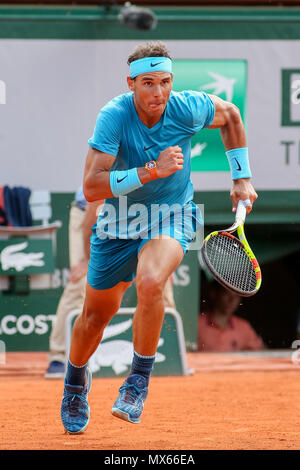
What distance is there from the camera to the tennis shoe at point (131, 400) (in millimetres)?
3867

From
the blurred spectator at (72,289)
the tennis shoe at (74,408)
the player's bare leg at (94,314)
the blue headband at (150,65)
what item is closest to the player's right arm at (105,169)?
the blue headband at (150,65)

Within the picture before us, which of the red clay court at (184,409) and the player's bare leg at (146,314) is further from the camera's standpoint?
the red clay court at (184,409)

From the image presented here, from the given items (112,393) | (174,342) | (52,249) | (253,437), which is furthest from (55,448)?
(52,249)

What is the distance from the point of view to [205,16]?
7.85 m

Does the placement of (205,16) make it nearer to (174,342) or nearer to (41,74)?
(41,74)

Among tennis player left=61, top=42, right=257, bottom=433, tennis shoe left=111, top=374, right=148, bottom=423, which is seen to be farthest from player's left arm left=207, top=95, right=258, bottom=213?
tennis shoe left=111, top=374, right=148, bottom=423

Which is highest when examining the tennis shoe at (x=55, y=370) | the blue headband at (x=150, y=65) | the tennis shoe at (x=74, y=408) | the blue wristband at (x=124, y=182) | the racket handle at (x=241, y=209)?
the blue headband at (x=150, y=65)

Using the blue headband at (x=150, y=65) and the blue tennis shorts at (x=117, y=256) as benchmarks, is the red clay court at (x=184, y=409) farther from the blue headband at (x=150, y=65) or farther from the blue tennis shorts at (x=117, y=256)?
the blue headband at (x=150, y=65)

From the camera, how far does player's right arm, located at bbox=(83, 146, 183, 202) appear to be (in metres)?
3.81

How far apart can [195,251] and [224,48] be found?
6.32ft

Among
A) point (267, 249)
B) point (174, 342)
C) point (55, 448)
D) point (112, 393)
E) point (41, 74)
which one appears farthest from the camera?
point (267, 249)

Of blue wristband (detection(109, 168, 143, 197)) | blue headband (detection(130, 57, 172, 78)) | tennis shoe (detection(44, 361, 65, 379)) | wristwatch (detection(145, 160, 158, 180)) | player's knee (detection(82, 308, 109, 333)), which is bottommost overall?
tennis shoe (detection(44, 361, 65, 379))

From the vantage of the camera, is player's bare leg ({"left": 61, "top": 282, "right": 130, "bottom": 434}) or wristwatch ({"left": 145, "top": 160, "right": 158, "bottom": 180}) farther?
player's bare leg ({"left": 61, "top": 282, "right": 130, "bottom": 434})

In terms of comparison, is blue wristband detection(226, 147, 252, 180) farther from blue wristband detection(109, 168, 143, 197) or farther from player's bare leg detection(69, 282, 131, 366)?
player's bare leg detection(69, 282, 131, 366)
